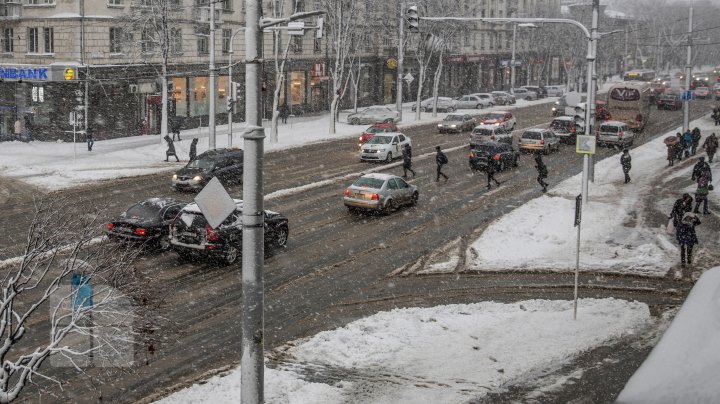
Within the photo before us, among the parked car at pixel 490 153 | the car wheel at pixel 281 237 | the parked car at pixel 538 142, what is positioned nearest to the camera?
the car wheel at pixel 281 237

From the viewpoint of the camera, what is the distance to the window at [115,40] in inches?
1853

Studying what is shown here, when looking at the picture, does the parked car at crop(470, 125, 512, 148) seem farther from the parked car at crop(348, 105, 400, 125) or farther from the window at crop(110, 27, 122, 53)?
the window at crop(110, 27, 122, 53)

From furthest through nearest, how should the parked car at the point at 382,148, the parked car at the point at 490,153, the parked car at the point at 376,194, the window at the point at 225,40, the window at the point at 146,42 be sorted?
the window at the point at 225,40 → the window at the point at 146,42 → the parked car at the point at 382,148 → the parked car at the point at 490,153 → the parked car at the point at 376,194

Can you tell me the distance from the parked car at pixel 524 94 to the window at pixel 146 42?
5059 cm

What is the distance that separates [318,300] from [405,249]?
5454 mm

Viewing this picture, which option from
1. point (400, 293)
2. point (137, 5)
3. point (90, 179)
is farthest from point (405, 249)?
point (137, 5)

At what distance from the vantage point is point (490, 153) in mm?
36500

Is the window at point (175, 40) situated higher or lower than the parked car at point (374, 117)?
higher

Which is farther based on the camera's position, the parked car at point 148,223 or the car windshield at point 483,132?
the car windshield at point 483,132

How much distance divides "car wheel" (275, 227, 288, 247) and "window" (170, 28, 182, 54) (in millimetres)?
30013

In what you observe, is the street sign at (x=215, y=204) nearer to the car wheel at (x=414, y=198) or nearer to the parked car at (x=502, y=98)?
the car wheel at (x=414, y=198)

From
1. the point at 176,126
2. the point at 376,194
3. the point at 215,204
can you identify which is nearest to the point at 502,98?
the point at 176,126

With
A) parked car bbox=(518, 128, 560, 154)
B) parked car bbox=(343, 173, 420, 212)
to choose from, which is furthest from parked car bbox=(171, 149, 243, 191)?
parked car bbox=(518, 128, 560, 154)

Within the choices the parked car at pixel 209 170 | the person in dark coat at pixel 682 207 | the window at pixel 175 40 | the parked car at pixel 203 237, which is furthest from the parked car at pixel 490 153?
the window at pixel 175 40
